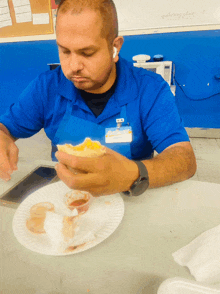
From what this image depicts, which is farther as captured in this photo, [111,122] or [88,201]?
[111,122]

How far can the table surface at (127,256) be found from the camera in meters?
0.52

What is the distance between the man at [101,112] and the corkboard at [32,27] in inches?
89.2

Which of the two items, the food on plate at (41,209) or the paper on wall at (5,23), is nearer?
the food on plate at (41,209)

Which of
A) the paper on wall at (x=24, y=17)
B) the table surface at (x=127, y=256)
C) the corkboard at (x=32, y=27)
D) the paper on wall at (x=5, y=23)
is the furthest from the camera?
the paper on wall at (x=5, y=23)

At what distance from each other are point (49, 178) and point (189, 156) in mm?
627

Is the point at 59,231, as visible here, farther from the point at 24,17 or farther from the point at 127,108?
the point at 24,17

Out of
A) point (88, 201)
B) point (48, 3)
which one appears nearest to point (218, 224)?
point (88, 201)

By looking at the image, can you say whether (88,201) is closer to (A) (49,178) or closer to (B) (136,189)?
(B) (136,189)

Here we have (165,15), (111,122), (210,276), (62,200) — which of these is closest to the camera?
(210,276)

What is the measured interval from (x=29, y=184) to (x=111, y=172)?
46cm

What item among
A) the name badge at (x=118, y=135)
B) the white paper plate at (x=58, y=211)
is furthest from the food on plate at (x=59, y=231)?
the name badge at (x=118, y=135)

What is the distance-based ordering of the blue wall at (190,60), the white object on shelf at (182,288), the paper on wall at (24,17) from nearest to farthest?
the white object on shelf at (182,288) < the blue wall at (190,60) < the paper on wall at (24,17)

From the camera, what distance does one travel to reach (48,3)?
292cm

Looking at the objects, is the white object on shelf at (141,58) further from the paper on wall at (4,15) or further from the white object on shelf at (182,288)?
the white object on shelf at (182,288)
